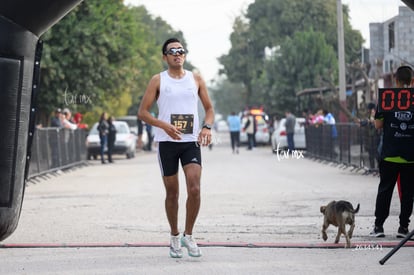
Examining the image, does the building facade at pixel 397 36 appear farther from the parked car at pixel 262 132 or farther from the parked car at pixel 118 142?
the parked car at pixel 262 132

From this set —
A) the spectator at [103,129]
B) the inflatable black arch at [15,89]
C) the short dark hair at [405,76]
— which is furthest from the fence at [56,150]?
the short dark hair at [405,76]

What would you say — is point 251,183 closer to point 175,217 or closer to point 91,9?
point 175,217

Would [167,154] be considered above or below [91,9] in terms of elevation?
below

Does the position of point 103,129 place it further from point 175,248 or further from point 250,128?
point 175,248

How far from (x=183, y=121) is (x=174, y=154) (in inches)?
12.0

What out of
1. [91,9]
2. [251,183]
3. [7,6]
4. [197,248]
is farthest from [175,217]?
[91,9]

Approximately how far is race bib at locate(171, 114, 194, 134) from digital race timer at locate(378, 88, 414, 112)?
7.02ft

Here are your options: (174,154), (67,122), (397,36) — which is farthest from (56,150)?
(174,154)

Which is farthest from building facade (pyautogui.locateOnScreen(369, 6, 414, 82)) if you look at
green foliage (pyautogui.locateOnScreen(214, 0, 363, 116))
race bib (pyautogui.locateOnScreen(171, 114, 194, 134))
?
green foliage (pyautogui.locateOnScreen(214, 0, 363, 116))

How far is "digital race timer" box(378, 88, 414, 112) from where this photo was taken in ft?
32.7

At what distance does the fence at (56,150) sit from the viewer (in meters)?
22.6

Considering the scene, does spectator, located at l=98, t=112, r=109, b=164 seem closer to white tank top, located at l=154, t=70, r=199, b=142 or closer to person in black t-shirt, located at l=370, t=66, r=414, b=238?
person in black t-shirt, located at l=370, t=66, r=414, b=238

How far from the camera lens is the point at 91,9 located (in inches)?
1328

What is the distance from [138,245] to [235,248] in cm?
93
